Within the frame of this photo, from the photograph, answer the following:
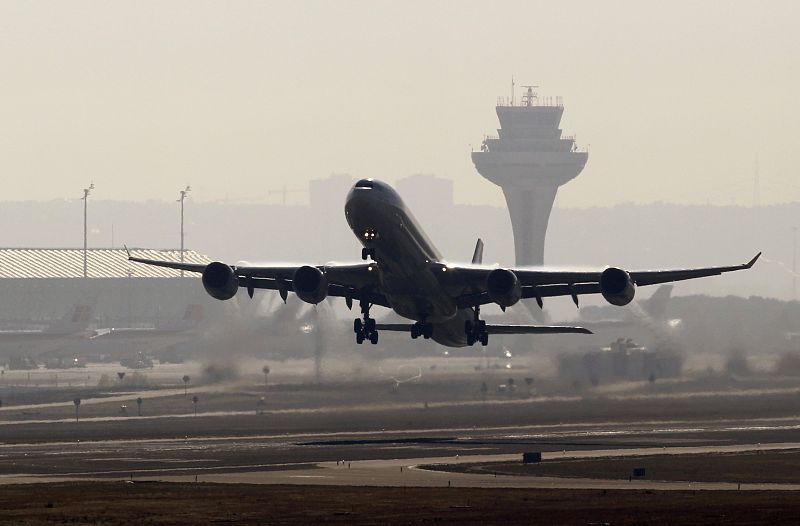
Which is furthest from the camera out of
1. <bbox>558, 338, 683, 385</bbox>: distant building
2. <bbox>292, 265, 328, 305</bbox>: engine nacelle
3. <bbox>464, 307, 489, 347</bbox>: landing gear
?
<bbox>558, 338, 683, 385</bbox>: distant building

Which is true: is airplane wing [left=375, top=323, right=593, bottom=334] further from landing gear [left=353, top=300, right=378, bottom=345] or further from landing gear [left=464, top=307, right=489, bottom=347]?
landing gear [left=353, top=300, right=378, bottom=345]

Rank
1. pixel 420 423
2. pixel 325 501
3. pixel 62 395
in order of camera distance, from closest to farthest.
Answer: pixel 325 501
pixel 420 423
pixel 62 395

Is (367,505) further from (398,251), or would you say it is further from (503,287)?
(503,287)

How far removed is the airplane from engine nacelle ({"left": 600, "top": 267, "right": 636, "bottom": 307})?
0.18ft

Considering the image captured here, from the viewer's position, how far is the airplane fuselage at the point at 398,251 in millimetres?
92250

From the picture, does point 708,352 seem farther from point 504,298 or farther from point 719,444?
point 504,298

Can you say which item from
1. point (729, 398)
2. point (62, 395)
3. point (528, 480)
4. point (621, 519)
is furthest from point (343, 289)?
point (62, 395)

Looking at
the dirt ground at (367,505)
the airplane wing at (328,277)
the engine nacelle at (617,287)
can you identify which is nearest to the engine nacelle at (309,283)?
the airplane wing at (328,277)

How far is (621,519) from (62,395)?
101224 mm

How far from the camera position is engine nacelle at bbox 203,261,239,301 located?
3890 inches

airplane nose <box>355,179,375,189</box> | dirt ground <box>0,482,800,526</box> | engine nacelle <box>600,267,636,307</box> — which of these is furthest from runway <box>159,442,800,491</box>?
airplane nose <box>355,179,375,189</box>

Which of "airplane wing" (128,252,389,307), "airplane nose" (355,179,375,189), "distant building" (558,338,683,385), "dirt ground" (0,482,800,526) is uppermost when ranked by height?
"airplane nose" (355,179,375,189)

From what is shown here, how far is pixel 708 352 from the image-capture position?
524 ft

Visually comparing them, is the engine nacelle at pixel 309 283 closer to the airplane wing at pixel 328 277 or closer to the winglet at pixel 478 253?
the airplane wing at pixel 328 277
